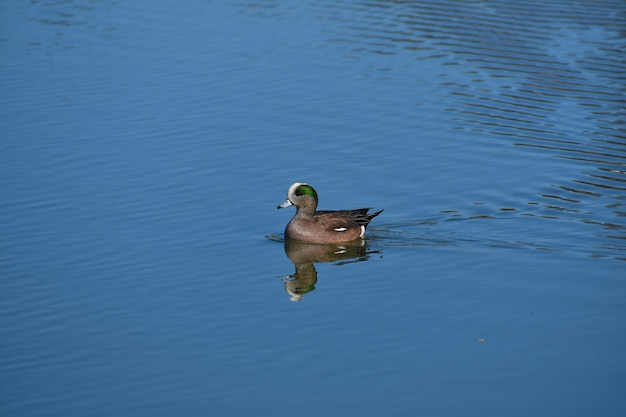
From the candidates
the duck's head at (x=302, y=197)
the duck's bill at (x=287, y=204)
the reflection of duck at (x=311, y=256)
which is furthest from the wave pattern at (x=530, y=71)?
the duck's bill at (x=287, y=204)

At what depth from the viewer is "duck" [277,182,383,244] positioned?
15.1 metres

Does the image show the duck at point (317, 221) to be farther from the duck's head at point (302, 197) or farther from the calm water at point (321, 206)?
the calm water at point (321, 206)

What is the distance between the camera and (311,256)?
49.2 ft

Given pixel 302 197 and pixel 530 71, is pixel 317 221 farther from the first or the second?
pixel 530 71

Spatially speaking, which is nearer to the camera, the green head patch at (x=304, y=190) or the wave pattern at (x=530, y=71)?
the green head patch at (x=304, y=190)

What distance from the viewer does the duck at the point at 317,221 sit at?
15094 millimetres

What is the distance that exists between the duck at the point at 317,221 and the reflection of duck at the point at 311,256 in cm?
11

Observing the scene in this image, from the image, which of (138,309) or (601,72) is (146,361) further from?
(601,72)

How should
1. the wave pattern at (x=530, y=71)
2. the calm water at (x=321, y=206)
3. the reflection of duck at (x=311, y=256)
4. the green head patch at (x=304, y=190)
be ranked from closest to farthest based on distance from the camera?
the calm water at (x=321, y=206)
the reflection of duck at (x=311, y=256)
the green head patch at (x=304, y=190)
the wave pattern at (x=530, y=71)

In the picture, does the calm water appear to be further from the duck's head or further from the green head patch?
the green head patch

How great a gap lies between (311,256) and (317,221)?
64 centimetres

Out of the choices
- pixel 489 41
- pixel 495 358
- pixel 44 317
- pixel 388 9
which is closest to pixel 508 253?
pixel 495 358

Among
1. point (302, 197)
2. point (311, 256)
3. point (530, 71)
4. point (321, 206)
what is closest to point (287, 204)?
point (302, 197)

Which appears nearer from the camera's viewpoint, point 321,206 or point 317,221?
point 317,221
